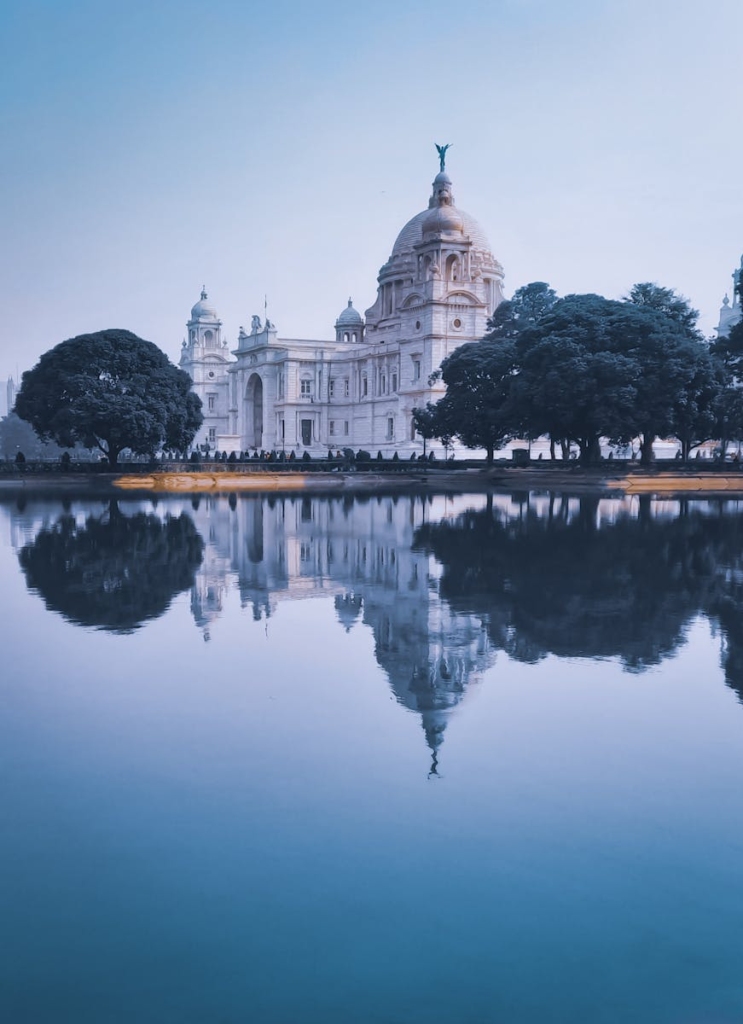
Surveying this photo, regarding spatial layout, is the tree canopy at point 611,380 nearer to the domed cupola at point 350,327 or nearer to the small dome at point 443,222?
the small dome at point 443,222

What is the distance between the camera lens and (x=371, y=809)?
544 cm

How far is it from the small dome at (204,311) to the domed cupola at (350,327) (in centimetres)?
1817

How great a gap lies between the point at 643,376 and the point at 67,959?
39644 mm

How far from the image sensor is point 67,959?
4.03 m

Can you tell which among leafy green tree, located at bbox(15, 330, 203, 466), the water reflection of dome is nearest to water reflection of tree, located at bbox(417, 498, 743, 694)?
the water reflection of dome

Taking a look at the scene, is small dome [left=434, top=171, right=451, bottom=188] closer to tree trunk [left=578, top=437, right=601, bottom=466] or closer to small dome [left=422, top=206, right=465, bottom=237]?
small dome [left=422, top=206, right=465, bottom=237]

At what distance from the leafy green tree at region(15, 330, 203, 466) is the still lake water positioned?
103 ft

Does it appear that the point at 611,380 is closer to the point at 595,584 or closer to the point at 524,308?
the point at 524,308

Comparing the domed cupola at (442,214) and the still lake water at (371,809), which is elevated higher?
the domed cupola at (442,214)

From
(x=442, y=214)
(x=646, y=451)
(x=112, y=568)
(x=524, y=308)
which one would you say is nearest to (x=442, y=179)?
(x=442, y=214)

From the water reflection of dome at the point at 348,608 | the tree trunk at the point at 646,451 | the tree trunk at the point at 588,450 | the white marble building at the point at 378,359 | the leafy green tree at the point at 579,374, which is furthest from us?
the white marble building at the point at 378,359

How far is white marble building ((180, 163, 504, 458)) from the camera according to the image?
72.4 meters

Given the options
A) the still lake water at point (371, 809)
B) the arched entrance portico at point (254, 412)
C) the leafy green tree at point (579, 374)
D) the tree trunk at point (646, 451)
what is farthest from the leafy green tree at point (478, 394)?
the arched entrance portico at point (254, 412)

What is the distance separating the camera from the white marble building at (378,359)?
237 ft
